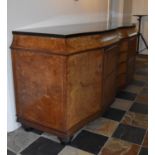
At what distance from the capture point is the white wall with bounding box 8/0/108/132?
1709mm

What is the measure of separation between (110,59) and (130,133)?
0.73 m

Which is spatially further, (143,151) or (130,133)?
(130,133)

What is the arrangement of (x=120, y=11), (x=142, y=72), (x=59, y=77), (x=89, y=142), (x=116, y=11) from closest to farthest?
(x=59, y=77)
(x=89, y=142)
(x=142, y=72)
(x=116, y=11)
(x=120, y=11)

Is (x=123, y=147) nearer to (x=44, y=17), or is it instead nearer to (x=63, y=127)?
(x=63, y=127)

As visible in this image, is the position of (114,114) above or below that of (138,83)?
below

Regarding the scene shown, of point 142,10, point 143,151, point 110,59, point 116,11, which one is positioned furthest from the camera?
point 142,10

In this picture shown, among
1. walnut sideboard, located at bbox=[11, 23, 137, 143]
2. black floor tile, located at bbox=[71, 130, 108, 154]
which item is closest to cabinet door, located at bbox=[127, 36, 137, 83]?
walnut sideboard, located at bbox=[11, 23, 137, 143]

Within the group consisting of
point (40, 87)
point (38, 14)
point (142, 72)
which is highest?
point (38, 14)

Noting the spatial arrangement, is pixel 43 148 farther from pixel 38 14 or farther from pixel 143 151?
pixel 38 14

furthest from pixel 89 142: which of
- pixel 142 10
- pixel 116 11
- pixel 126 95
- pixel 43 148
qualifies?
pixel 142 10

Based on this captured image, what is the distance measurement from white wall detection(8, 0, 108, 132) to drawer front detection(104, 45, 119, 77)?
0.69m

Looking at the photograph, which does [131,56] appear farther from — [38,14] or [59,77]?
[59,77]

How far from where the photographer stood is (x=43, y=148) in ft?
5.37
